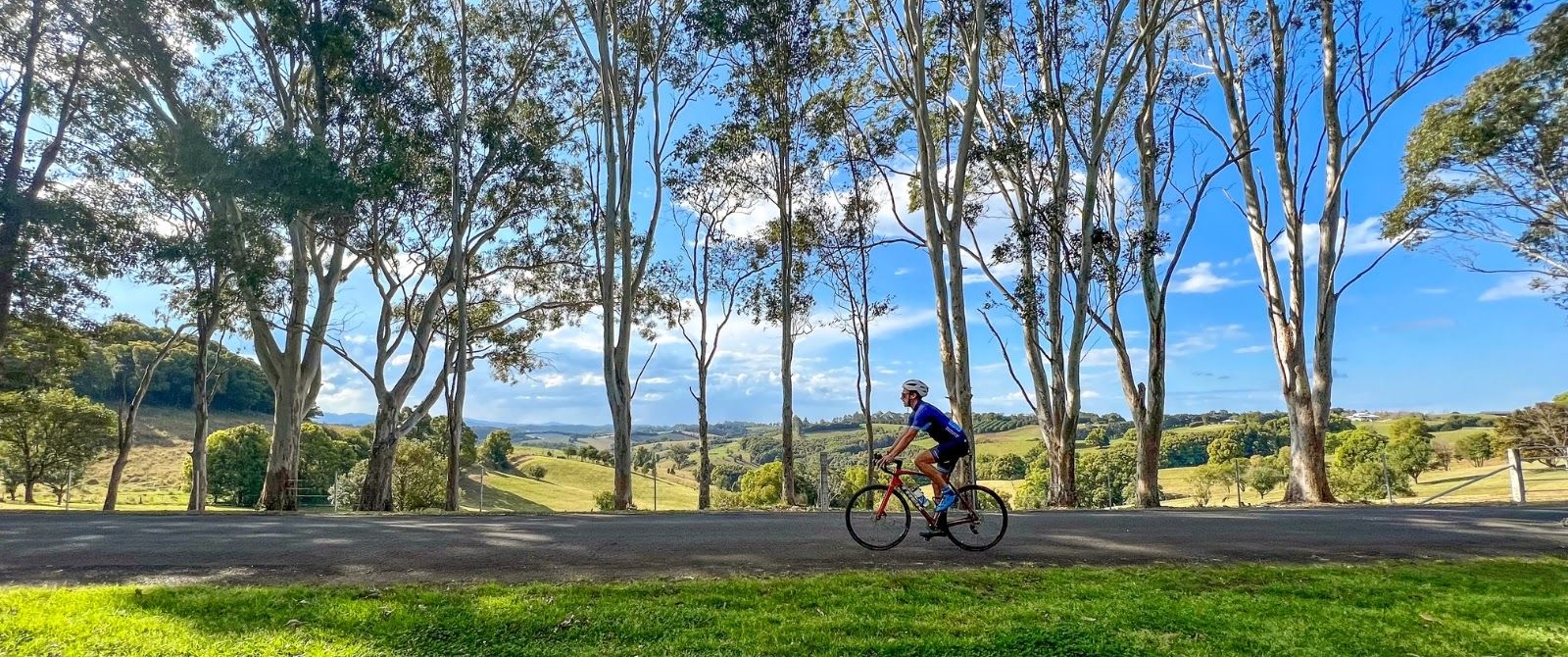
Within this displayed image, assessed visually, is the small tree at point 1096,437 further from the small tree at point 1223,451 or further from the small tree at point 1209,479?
the small tree at point 1209,479

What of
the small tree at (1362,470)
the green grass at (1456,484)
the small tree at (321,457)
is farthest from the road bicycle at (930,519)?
the small tree at (1362,470)

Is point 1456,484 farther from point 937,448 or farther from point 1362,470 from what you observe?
point 1362,470

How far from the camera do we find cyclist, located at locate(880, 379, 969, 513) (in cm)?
721

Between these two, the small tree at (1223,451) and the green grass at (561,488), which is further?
the small tree at (1223,451)

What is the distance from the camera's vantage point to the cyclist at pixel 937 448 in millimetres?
7215

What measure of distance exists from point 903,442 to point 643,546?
2962 mm

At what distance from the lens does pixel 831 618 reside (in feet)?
15.9

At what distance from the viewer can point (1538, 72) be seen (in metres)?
17.6

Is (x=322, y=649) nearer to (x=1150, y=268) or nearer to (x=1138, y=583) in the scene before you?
(x=1138, y=583)

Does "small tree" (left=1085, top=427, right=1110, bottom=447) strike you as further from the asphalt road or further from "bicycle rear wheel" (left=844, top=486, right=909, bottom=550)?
"bicycle rear wheel" (left=844, top=486, right=909, bottom=550)

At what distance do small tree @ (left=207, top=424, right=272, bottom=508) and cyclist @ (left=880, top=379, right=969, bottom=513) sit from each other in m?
47.4

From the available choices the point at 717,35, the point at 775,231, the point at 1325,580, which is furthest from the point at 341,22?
the point at 1325,580

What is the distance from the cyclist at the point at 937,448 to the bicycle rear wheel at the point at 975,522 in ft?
0.49

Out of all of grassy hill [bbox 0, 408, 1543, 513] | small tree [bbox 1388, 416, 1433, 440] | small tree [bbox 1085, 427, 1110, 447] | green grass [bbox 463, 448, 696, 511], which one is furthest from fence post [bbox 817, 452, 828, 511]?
small tree [bbox 1388, 416, 1433, 440]
